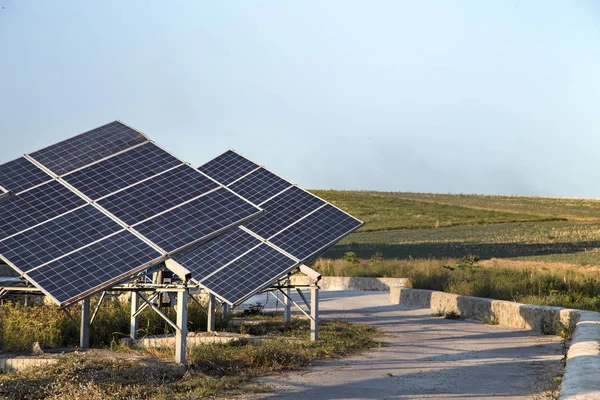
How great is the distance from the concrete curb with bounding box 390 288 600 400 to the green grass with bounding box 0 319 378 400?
461 centimetres

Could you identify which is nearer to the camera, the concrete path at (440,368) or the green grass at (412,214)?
the concrete path at (440,368)

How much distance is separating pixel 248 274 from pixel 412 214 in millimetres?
69222

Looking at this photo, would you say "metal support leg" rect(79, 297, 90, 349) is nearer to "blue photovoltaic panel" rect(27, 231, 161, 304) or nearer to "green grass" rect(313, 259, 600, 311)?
"blue photovoltaic panel" rect(27, 231, 161, 304)

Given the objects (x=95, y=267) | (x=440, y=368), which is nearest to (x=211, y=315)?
(x=440, y=368)

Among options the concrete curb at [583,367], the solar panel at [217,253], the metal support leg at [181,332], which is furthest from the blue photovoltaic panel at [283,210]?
the concrete curb at [583,367]

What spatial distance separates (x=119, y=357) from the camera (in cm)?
1518

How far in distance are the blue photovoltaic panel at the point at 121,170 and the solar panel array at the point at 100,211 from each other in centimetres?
2

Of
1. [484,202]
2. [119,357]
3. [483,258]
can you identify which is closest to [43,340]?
[119,357]

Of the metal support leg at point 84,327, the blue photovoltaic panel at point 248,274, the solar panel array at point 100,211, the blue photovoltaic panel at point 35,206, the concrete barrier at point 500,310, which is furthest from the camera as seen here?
the concrete barrier at point 500,310

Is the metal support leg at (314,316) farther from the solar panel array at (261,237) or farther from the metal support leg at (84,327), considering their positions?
the metal support leg at (84,327)

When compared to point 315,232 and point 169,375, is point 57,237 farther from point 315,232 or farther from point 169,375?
point 315,232

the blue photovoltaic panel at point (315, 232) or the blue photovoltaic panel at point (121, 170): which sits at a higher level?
the blue photovoltaic panel at point (121, 170)

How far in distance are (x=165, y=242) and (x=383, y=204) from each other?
3195 inches

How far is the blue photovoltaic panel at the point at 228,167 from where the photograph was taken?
2492cm
